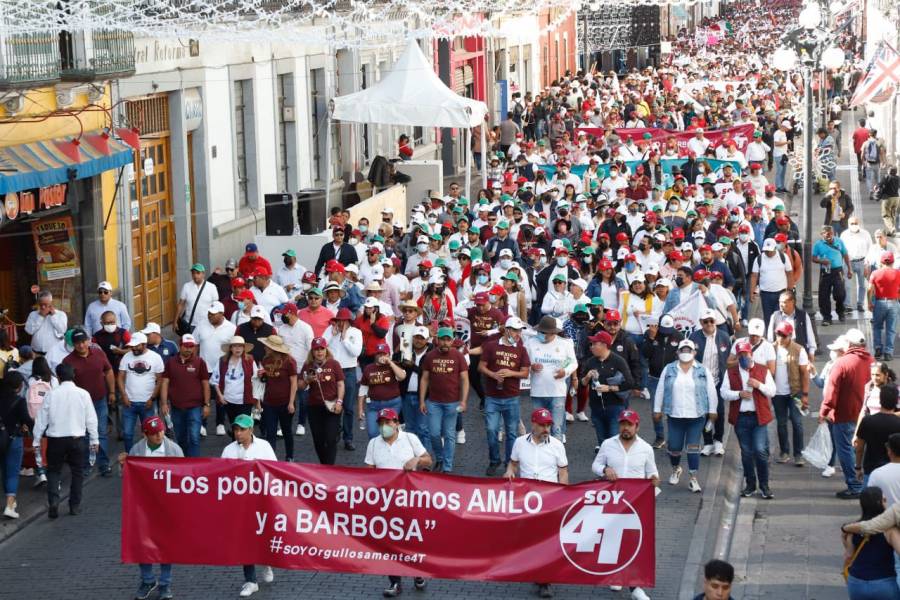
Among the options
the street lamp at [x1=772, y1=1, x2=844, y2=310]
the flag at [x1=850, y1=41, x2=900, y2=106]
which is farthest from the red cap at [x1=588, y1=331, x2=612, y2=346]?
the flag at [x1=850, y1=41, x2=900, y2=106]

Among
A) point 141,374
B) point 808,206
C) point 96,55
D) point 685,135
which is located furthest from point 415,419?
point 685,135

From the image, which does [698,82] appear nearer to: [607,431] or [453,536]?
[607,431]

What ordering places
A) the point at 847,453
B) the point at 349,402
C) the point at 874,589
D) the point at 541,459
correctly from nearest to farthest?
the point at 874,589, the point at 541,459, the point at 847,453, the point at 349,402

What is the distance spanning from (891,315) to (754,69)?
1757 inches

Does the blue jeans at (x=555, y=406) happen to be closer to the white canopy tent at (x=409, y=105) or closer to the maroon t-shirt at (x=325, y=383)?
the maroon t-shirt at (x=325, y=383)

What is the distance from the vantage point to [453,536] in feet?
37.8

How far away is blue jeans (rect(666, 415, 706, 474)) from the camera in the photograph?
14.6 m

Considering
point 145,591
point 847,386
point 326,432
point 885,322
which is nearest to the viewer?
point 145,591

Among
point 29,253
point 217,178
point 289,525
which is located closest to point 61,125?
point 29,253

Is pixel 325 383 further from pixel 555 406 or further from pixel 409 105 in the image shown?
pixel 409 105

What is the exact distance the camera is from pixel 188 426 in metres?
14.8

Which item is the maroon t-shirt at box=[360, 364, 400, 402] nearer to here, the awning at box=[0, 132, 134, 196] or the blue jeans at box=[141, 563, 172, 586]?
the blue jeans at box=[141, 563, 172, 586]

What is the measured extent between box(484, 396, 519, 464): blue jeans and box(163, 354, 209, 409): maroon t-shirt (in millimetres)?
2701

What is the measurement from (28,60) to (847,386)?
10291mm
